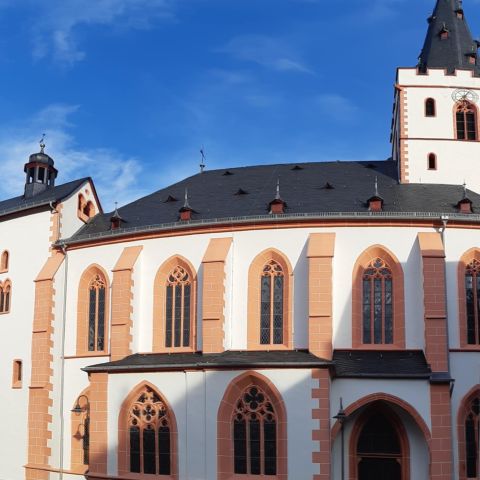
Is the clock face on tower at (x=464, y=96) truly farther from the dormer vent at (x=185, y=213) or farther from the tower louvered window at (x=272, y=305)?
the dormer vent at (x=185, y=213)

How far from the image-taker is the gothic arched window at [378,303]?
2911cm

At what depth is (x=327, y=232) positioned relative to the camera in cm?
3002

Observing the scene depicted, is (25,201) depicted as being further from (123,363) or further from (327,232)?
(327,232)

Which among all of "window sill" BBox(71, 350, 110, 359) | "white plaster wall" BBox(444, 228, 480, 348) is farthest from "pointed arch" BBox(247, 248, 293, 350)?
"window sill" BBox(71, 350, 110, 359)

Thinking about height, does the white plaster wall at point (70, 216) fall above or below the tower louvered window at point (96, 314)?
above

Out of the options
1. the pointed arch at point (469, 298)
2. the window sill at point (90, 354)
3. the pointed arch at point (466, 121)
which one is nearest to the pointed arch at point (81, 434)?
the window sill at point (90, 354)

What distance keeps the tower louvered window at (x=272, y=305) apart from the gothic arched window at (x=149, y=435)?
472 centimetres

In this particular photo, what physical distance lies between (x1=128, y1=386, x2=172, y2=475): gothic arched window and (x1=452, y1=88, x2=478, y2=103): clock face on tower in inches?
752

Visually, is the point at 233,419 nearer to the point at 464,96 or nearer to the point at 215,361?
the point at 215,361

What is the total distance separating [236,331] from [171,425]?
174 inches

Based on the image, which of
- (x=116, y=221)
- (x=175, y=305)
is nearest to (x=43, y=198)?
(x=116, y=221)

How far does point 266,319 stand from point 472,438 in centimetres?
867

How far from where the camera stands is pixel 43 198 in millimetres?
36250

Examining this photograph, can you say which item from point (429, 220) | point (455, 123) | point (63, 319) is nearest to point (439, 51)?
point (455, 123)
